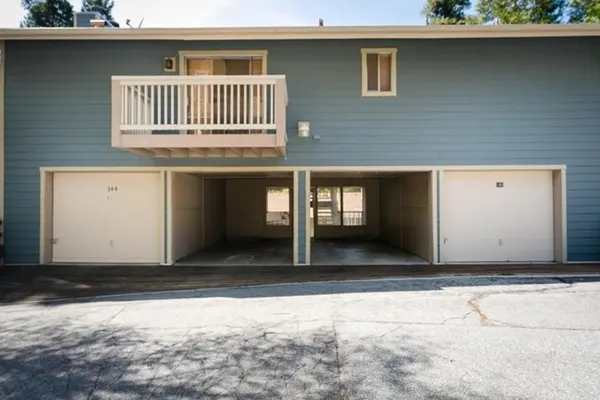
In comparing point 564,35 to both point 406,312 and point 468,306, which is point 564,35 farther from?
point 406,312

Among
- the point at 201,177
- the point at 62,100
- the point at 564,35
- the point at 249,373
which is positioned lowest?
the point at 249,373

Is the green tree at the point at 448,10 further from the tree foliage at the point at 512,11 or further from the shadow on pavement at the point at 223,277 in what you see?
the shadow on pavement at the point at 223,277

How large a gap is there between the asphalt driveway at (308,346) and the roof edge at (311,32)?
5.22 meters

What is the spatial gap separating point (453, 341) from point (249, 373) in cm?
204

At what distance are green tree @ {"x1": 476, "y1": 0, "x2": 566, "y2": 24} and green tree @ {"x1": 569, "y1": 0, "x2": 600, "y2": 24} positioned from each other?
568mm

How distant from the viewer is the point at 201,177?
441 inches

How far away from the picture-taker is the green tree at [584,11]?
14898 millimetres

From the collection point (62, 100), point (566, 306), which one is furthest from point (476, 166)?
point (62, 100)

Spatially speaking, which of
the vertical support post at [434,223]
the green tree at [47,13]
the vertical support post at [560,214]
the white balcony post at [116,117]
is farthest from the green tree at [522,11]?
the green tree at [47,13]

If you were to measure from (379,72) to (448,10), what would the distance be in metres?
14.8

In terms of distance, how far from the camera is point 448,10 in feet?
65.1

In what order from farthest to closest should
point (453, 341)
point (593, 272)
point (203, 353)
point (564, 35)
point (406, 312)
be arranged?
point (564, 35) → point (593, 272) → point (406, 312) → point (453, 341) → point (203, 353)

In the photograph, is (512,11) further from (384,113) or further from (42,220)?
(42,220)

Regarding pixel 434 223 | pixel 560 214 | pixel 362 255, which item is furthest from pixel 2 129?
pixel 560 214
